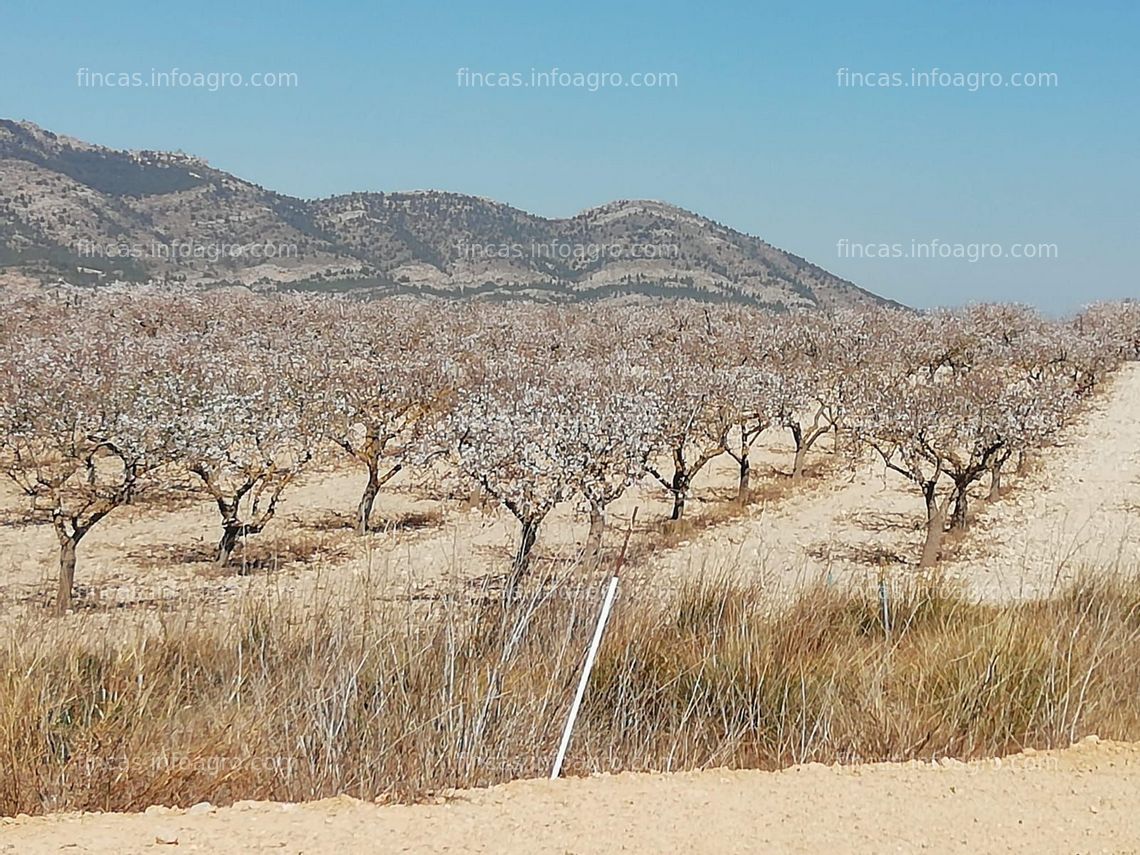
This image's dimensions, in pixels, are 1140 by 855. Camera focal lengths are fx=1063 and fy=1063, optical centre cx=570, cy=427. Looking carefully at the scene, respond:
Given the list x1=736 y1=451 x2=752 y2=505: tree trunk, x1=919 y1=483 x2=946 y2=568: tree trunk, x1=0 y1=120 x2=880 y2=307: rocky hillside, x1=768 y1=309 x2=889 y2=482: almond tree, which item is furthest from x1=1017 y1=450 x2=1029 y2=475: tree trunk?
x1=0 y1=120 x2=880 y2=307: rocky hillside

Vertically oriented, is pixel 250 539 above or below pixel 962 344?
below

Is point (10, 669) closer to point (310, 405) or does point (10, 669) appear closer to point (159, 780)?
point (159, 780)

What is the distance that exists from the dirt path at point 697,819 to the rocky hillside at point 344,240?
97.3 metres

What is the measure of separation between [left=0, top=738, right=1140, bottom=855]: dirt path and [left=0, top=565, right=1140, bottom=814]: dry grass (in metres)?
0.21

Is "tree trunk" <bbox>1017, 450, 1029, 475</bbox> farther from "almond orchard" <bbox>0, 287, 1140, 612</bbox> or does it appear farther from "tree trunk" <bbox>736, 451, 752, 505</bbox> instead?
"tree trunk" <bbox>736, 451, 752, 505</bbox>

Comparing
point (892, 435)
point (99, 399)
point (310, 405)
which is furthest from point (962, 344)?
point (99, 399)

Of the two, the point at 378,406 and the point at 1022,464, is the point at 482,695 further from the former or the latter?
the point at 1022,464

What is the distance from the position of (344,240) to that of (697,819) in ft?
458

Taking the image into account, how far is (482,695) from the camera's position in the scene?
4680 millimetres

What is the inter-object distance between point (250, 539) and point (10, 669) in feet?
59.0

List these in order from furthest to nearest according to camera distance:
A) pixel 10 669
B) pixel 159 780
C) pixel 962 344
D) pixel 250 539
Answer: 1. pixel 962 344
2. pixel 250 539
3. pixel 10 669
4. pixel 159 780

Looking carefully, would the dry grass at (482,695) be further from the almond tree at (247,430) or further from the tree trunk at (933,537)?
the tree trunk at (933,537)

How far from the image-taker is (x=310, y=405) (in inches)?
876

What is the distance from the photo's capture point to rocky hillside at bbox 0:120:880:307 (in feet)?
379
